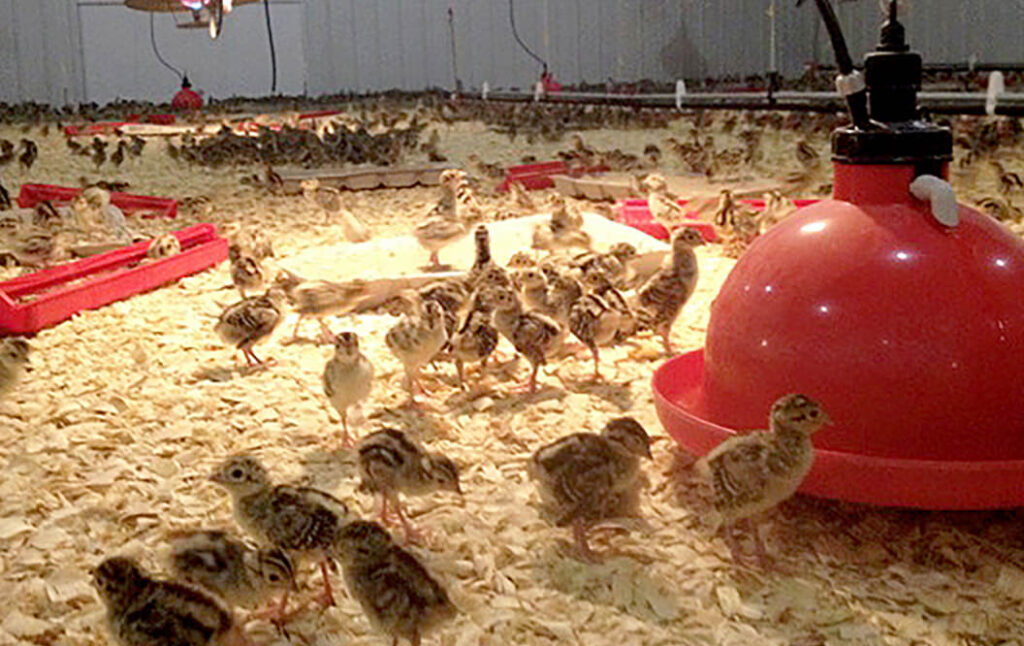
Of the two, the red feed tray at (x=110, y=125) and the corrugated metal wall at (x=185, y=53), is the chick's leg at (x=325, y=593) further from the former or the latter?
the corrugated metal wall at (x=185, y=53)

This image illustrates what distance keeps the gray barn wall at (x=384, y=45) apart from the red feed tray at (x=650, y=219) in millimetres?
14770

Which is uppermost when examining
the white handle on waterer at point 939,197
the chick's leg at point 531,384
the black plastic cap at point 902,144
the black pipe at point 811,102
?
the black pipe at point 811,102

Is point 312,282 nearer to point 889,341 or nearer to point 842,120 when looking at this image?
point 889,341

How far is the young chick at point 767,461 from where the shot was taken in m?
2.38

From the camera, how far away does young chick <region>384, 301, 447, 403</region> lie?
12.1 ft

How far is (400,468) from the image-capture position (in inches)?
107

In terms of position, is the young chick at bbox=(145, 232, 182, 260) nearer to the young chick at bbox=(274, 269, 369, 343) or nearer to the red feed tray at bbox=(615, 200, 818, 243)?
the young chick at bbox=(274, 269, 369, 343)

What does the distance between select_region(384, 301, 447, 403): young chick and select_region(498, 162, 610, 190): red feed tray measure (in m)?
5.25

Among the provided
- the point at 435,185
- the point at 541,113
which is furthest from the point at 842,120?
the point at 541,113

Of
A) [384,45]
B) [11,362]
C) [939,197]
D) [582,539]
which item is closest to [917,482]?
[939,197]

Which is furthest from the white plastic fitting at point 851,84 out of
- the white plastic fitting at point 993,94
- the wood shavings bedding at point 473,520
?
the white plastic fitting at point 993,94

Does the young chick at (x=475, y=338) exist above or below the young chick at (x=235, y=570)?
above

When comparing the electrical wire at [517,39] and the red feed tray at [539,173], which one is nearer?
the red feed tray at [539,173]

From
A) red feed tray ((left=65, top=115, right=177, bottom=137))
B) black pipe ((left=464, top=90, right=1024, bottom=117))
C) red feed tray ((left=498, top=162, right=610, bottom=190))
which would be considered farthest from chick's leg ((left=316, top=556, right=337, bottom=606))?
red feed tray ((left=65, top=115, right=177, bottom=137))
